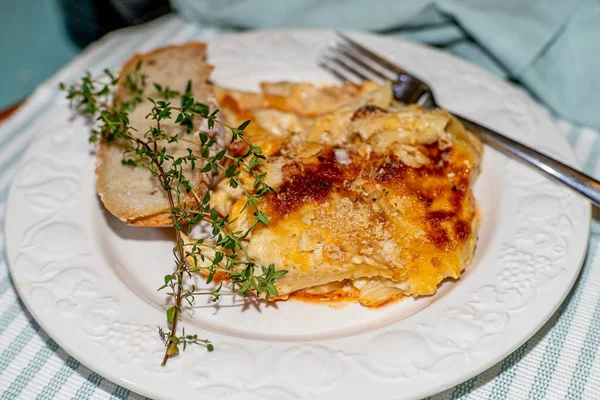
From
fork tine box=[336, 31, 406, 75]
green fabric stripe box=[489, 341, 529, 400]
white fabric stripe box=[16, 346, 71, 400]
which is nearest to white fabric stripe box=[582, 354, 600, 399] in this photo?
green fabric stripe box=[489, 341, 529, 400]

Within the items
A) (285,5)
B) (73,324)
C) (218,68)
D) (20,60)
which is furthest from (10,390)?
(20,60)

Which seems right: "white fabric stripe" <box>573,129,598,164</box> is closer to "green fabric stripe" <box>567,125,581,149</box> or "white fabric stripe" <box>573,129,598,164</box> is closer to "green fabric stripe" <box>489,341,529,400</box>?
"green fabric stripe" <box>567,125,581,149</box>

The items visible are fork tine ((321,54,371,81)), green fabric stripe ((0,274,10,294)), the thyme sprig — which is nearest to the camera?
the thyme sprig

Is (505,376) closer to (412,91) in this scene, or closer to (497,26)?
(412,91)

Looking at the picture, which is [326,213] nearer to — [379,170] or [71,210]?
[379,170]

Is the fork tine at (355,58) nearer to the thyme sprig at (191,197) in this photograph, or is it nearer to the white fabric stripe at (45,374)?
the thyme sprig at (191,197)

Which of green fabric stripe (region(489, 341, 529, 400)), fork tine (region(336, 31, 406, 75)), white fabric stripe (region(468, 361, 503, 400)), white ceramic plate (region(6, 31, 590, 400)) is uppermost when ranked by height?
fork tine (region(336, 31, 406, 75))
